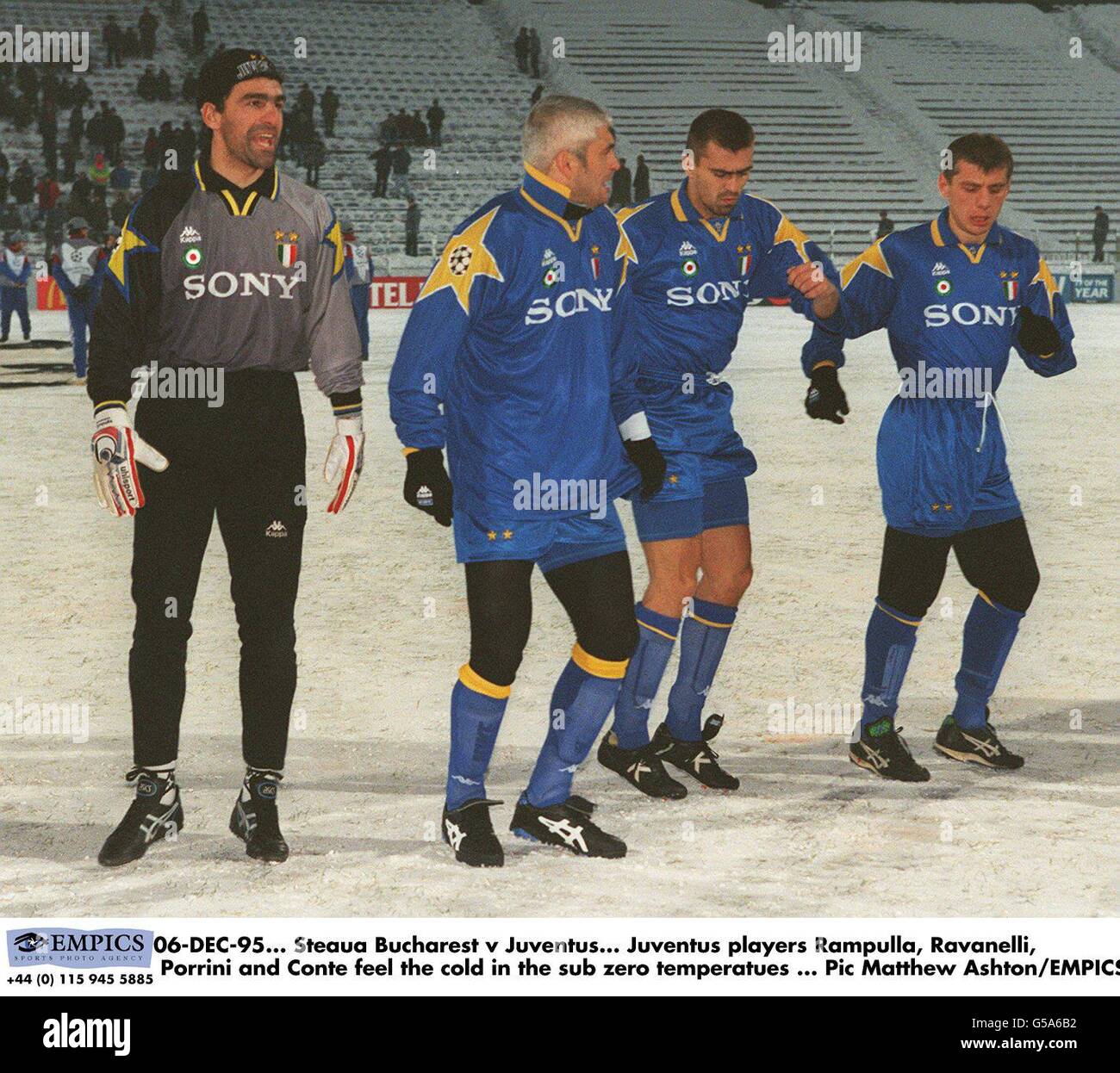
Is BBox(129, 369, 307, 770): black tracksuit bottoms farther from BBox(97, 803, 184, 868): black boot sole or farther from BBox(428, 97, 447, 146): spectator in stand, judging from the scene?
BBox(428, 97, 447, 146): spectator in stand

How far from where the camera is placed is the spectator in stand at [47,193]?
31.3 metres

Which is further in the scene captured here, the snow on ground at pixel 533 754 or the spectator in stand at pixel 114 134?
the spectator in stand at pixel 114 134

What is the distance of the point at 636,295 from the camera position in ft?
17.1

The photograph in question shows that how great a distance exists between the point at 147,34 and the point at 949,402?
38.3 m

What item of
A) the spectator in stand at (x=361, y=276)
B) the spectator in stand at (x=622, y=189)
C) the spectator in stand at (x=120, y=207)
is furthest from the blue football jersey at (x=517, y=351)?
the spectator in stand at (x=622, y=189)

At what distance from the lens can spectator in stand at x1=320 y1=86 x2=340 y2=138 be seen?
38.5 meters

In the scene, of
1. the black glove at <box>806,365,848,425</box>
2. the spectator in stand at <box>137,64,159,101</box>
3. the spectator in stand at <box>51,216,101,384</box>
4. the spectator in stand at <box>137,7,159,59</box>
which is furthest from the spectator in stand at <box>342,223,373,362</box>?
the spectator in stand at <box>137,7,159,59</box>

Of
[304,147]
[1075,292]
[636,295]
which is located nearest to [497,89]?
[304,147]

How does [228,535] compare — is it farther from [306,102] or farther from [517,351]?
[306,102]

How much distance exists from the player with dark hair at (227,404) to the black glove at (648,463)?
74cm

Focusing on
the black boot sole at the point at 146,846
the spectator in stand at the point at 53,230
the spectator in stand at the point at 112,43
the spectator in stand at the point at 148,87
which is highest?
the spectator in stand at the point at 112,43

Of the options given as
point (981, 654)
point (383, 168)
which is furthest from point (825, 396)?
point (383, 168)

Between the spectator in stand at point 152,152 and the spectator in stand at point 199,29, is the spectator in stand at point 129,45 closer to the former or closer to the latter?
the spectator in stand at point 199,29

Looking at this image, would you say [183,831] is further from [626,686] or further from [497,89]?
[497,89]
